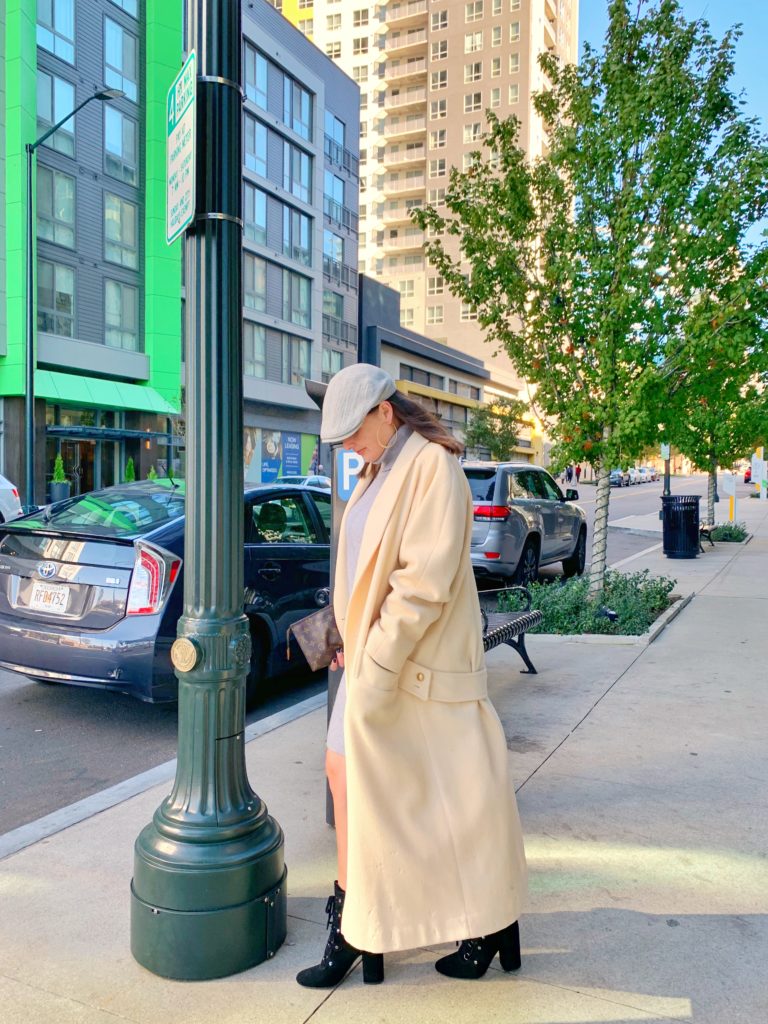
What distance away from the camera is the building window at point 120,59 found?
29.9 meters

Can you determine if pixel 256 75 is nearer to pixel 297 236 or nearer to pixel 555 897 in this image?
pixel 297 236

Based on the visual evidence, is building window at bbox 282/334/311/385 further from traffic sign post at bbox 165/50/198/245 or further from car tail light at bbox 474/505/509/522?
traffic sign post at bbox 165/50/198/245

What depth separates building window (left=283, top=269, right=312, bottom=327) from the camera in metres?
41.4

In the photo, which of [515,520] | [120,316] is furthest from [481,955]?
[120,316]

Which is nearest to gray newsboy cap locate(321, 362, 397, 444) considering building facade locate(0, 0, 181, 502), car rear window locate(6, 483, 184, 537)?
car rear window locate(6, 483, 184, 537)

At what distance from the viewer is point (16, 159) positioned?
26344mm

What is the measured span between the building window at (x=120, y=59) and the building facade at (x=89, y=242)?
0.05 meters

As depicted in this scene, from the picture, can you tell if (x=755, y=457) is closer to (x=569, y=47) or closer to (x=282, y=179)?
(x=282, y=179)

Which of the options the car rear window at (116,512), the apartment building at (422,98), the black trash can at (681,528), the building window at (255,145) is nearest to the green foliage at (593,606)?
the car rear window at (116,512)

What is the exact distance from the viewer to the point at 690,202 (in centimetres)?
834

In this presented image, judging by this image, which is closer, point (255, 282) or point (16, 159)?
point (16, 159)

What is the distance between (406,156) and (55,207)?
211 feet

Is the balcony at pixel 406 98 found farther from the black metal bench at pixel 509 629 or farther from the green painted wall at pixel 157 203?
the black metal bench at pixel 509 629

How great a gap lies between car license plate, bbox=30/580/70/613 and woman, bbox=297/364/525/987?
331 centimetres
